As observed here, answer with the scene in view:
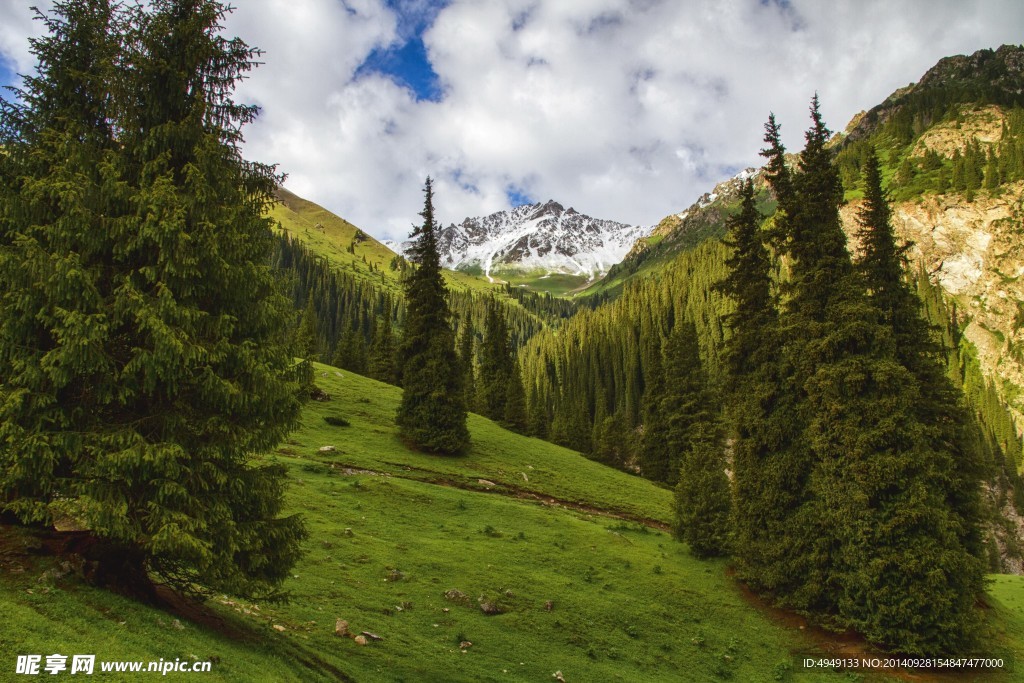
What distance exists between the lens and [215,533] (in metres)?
10.2

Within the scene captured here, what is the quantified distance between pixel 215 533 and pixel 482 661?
312 inches

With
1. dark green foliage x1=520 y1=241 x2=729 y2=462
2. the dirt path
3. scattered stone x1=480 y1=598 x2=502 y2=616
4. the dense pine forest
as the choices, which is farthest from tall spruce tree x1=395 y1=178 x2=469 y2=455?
dark green foliage x1=520 y1=241 x2=729 y2=462

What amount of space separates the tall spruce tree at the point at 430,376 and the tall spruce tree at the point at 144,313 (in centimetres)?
2513

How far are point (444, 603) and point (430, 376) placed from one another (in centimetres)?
2187

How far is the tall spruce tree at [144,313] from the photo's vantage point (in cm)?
943

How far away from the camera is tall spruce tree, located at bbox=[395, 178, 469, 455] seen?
37562 mm

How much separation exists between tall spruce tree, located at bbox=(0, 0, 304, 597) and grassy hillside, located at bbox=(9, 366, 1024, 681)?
4.70ft

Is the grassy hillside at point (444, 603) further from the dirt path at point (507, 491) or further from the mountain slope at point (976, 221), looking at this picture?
the mountain slope at point (976, 221)

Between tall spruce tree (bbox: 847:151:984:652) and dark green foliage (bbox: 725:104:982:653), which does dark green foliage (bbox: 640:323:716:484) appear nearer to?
dark green foliage (bbox: 725:104:982:653)

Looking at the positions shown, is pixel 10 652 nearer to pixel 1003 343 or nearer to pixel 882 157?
pixel 1003 343

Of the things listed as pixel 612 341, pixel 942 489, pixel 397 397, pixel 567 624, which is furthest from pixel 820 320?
pixel 612 341

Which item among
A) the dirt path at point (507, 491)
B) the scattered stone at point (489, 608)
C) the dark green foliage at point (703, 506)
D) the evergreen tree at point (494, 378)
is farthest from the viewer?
the evergreen tree at point (494, 378)

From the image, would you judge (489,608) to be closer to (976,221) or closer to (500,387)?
(500,387)

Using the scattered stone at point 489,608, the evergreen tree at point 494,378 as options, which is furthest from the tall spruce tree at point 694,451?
the evergreen tree at point 494,378
